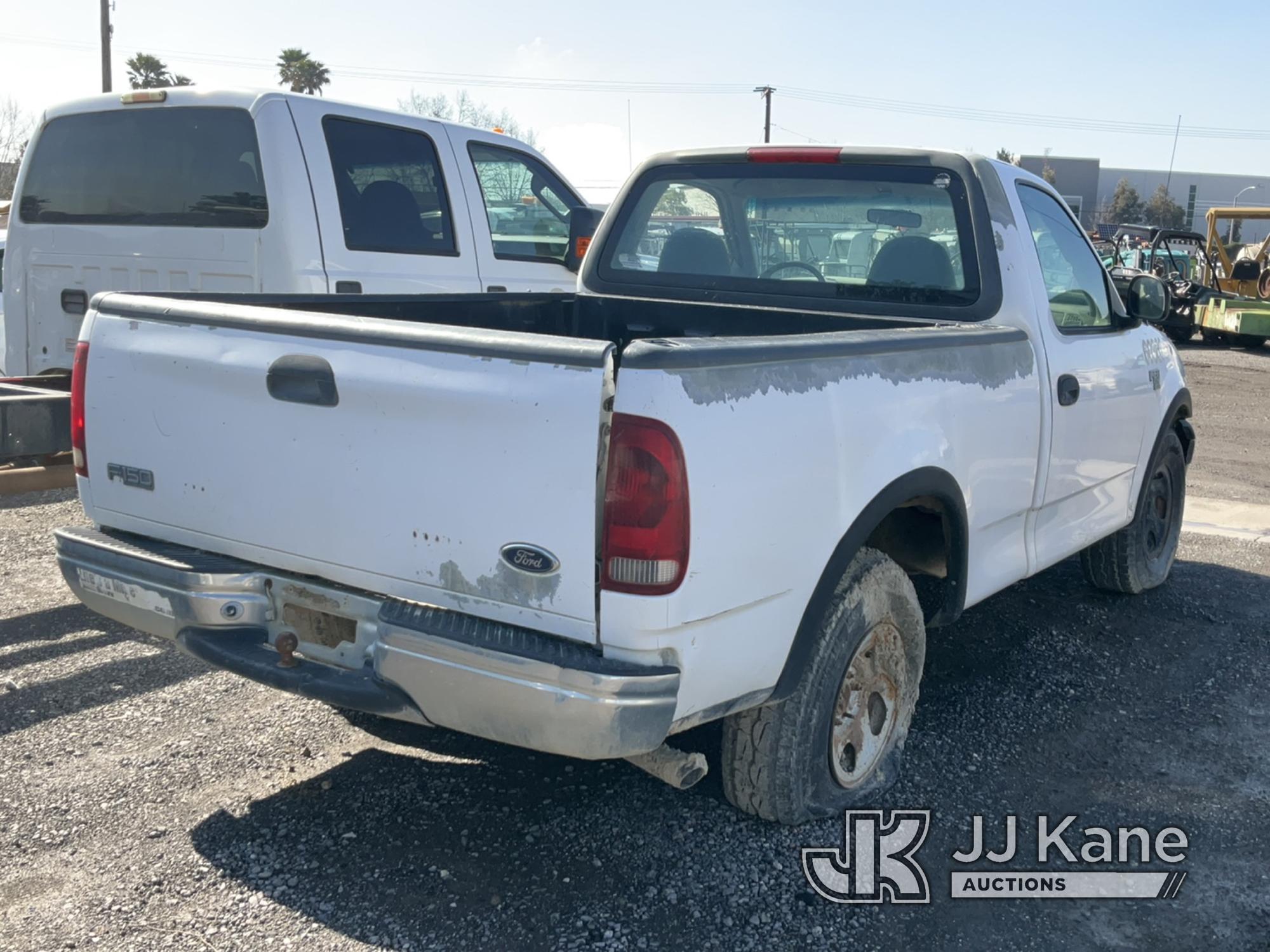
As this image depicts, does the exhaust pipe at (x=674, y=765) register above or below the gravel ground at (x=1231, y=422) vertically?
above

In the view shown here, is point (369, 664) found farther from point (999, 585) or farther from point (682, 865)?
point (999, 585)

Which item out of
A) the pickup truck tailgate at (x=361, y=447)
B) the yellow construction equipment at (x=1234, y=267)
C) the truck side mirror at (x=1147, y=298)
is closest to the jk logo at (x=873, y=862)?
the pickup truck tailgate at (x=361, y=447)

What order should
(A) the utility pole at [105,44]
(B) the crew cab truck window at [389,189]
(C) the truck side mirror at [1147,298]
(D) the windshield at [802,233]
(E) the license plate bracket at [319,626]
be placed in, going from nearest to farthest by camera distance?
(E) the license plate bracket at [319,626] < (D) the windshield at [802,233] < (C) the truck side mirror at [1147,298] < (B) the crew cab truck window at [389,189] < (A) the utility pole at [105,44]

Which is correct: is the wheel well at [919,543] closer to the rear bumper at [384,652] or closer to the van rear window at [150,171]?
the rear bumper at [384,652]

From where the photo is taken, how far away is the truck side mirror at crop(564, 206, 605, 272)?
677 centimetres

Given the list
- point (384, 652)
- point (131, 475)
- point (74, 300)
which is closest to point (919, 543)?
point (384, 652)

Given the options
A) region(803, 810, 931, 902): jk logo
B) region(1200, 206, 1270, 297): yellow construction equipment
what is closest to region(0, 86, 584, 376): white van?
region(803, 810, 931, 902): jk logo

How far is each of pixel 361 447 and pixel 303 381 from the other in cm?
24

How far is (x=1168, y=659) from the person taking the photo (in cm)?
502

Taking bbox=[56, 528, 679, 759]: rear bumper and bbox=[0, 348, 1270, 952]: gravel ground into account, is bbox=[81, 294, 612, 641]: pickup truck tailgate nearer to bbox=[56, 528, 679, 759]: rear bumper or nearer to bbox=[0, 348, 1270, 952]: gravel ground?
bbox=[56, 528, 679, 759]: rear bumper

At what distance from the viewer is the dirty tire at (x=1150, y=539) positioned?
5613 millimetres

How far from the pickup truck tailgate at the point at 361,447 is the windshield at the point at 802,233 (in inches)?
84.7

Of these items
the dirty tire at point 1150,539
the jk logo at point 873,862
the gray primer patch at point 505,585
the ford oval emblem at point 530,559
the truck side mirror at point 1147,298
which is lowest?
the jk logo at point 873,862

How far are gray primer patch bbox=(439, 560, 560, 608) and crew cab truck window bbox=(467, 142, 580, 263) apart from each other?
4.54 metres
